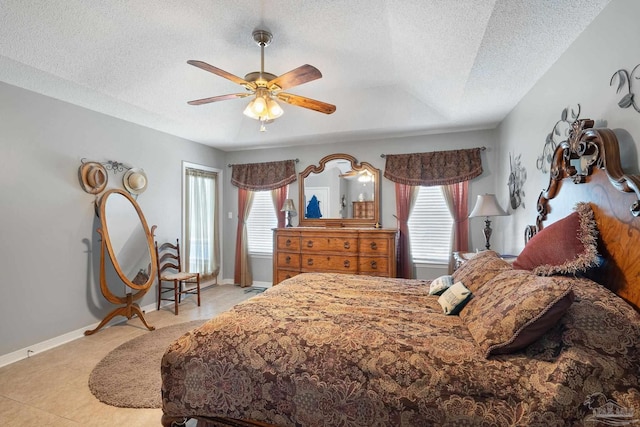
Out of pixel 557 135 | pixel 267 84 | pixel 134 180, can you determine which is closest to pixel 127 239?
pixel 134 180

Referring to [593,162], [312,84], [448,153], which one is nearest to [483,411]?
[593,162]

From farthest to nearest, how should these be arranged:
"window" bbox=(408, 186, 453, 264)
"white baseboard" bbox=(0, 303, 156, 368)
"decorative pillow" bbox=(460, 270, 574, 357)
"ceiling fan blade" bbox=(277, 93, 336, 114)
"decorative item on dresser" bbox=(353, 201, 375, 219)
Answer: "decorative item on dresser" bbox=(353, 201, 375, 219), "window" bbox=(408, 186, 453, 264), "white baseboard" bbox=(0, 303, 156, 368), "ceiling fan blade" bbox=(277, 93, 336, 114), "decorative pillow" bbox=(460, 270, 574, 357)

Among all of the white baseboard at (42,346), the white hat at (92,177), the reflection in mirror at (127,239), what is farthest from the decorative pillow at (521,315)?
the white hat at (92,177)

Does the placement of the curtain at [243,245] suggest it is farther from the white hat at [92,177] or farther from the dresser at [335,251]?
the white hat at [92,177]

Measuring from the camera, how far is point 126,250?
369 centimetres

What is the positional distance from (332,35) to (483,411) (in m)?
2.81

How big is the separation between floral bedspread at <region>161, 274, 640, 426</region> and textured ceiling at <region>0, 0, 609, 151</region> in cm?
173

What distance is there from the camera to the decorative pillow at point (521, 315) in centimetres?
120

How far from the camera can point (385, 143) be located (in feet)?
15.2

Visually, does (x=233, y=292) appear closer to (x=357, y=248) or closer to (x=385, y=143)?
(x=357, y=248)

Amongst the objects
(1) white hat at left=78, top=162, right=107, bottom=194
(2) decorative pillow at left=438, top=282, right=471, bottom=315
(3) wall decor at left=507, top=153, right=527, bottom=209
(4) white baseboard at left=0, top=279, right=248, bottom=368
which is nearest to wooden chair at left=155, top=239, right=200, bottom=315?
(4) white baseboard at left=0, top=279, right=248, bottom=368

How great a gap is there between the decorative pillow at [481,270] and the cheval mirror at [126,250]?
11.0 feet

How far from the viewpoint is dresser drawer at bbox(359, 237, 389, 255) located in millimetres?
4086

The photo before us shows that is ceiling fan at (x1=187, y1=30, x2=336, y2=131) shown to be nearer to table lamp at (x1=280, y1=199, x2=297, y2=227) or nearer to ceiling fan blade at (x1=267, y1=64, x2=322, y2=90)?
ceiling fan blade at (x1=267, y1=64, x2=322, y2=90)
